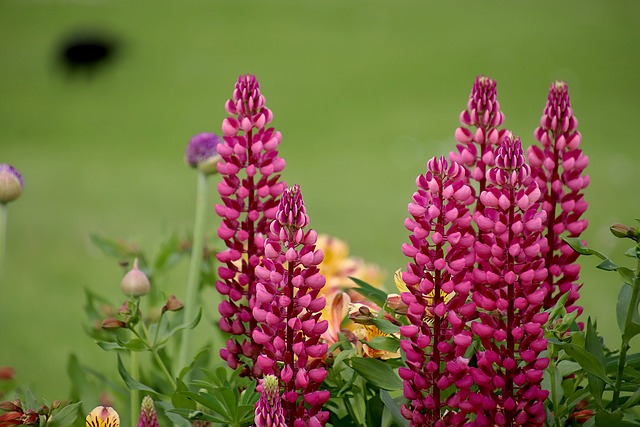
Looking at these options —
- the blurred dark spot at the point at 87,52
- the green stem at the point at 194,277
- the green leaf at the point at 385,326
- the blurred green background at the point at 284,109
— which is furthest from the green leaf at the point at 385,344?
the blurred dark spot at the point at 87,52

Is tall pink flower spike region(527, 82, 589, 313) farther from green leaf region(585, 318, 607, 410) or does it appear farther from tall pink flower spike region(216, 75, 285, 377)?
tall pink flower spike region(216, 75, 285, 377)

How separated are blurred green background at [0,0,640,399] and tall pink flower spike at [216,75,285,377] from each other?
0.96m

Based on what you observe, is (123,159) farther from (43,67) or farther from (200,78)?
(43,67)

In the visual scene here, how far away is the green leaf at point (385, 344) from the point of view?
0.51m

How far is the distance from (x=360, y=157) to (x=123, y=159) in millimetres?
771

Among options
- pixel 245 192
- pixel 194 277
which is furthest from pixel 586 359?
pixel 194 277

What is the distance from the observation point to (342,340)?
556 mm

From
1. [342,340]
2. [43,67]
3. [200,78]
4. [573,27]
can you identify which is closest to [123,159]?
[200,78]

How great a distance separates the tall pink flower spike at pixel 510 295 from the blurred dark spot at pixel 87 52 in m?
3.19

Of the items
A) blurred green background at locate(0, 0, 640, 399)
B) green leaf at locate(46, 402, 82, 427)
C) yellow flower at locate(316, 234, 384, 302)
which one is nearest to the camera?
green leaf at locate(46, 402, 82, 427)

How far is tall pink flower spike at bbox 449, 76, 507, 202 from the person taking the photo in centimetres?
55

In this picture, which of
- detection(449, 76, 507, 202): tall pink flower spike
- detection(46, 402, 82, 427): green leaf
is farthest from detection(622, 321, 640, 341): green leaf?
detection(46, 402, 82, 427): green leaf

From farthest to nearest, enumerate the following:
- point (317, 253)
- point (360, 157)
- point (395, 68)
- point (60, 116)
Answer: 1. point (395, 68)
2. point (60, 116)
3. point (360, 157)
4. point (317, 253)

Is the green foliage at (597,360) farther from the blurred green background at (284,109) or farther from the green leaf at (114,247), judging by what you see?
the blurred green background at (284,109)
